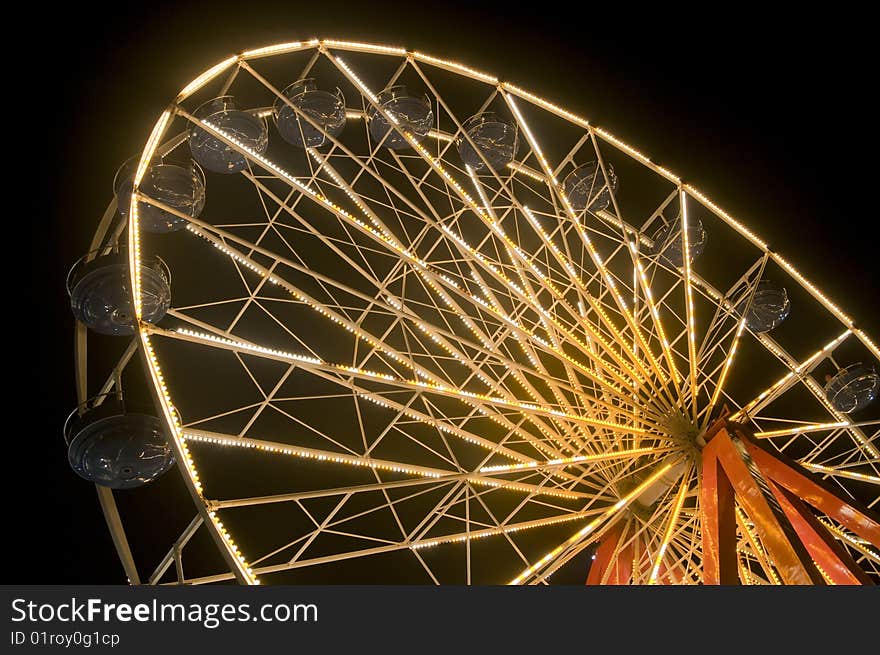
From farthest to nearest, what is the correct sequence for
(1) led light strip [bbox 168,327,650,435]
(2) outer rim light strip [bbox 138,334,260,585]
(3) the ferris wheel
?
(3) the ferris wheel
(1) led light strip [bbox 168,327,650,435]
(2) outer rim light strip [bbox 138,334,260,585]

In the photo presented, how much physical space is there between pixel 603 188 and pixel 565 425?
413 centimetres

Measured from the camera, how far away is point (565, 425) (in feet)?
36.4

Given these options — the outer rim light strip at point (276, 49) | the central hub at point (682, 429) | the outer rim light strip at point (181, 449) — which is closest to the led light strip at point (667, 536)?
the central hub at point (682, 429)

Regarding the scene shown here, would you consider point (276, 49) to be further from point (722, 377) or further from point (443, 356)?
point (722, 377)

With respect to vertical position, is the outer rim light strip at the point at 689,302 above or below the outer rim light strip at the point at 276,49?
below

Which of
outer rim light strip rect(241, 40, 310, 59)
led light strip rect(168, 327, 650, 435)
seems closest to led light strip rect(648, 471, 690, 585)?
led light strip rect(168, 327, 650, 435)

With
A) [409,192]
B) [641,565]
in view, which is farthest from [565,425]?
[409,192]

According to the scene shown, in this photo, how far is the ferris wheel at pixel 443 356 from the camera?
8203 millimetres

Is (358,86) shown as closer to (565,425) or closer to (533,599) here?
(565,425)

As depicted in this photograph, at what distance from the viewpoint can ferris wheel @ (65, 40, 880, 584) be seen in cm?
820

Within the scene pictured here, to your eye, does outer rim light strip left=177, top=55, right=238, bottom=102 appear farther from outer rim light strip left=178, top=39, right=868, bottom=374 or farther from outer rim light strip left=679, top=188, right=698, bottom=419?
outer rim light strip left=679, top=188, right=698, bottom=419

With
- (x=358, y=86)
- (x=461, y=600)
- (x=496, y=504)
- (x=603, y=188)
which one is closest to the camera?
(x=461, y=600)

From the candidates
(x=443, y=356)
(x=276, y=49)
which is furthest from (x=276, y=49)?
(x=443, y=356)

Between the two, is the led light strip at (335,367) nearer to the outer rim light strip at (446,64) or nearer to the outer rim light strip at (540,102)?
the outer rim light strip at (540,102)
